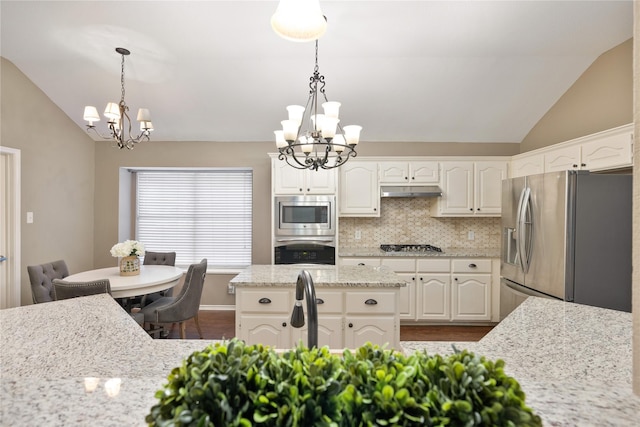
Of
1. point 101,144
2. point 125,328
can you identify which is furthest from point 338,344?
point 101,144

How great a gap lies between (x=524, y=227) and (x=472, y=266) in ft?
3.58

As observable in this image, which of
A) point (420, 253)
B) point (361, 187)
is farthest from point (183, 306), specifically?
point (420, 253)

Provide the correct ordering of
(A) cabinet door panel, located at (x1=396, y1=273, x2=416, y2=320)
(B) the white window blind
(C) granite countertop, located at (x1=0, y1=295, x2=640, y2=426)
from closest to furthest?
(C) granite countertop, located at (x1=0, y1=295, x2=640, y2=426)
(A) cabinet door panel, located at (x1=396, y1=273, x2=416, y2=320)
(B) the white window blind

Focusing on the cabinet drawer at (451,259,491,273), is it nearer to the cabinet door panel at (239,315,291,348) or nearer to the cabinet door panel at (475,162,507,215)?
the cabinet door panel at (475,162,507,215)

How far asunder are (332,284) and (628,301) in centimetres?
233

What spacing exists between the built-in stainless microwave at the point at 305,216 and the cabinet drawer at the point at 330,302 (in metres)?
1.70

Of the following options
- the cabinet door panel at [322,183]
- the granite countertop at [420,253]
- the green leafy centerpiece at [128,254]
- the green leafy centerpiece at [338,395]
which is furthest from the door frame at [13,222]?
the green leafy centerpiece at [338,395]

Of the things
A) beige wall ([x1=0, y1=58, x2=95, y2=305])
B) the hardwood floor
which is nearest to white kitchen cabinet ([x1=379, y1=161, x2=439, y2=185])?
the hardwood floor

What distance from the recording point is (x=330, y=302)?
2346mm

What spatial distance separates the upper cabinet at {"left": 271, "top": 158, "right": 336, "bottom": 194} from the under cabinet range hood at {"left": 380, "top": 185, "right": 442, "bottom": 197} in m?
0.70

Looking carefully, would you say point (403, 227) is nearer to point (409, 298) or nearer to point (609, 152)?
point (409, 298)

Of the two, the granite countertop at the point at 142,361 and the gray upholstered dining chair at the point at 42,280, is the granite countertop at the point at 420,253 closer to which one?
the granite countertop at the point at 142,361

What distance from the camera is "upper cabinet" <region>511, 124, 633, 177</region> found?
2631 millimetres

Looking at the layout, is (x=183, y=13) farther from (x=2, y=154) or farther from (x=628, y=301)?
(x=628, y=301)
